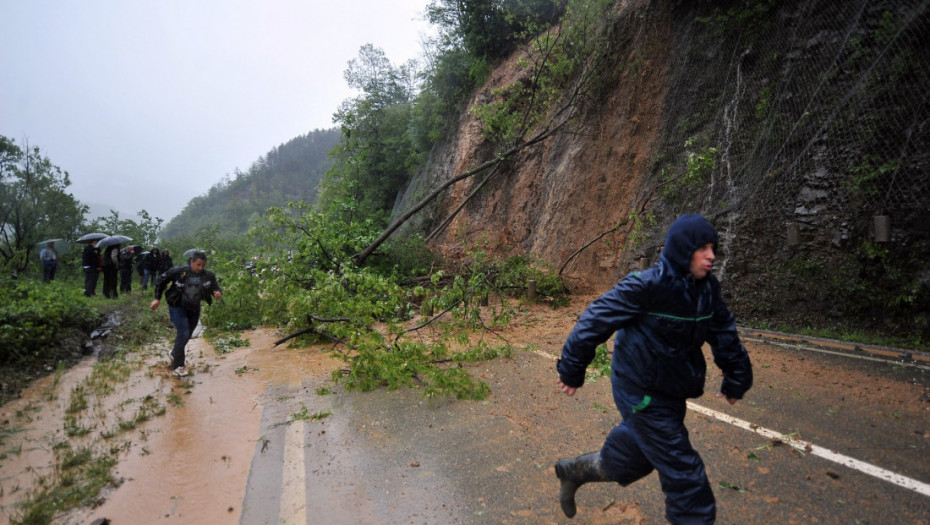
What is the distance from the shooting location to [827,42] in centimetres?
750

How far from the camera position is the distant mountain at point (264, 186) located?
305 feet

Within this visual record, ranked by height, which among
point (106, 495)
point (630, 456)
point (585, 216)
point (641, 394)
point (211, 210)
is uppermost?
point (211, 210)

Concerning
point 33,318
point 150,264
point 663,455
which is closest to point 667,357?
point 663,455

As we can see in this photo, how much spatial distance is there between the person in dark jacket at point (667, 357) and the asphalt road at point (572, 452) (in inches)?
22.7

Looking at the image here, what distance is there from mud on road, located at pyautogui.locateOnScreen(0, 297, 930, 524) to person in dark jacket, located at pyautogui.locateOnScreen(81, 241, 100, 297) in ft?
29.1

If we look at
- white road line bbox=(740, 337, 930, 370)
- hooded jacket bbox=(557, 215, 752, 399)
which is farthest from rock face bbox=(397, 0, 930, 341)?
hooded jacket bbox=(557, 215, 752, 399)

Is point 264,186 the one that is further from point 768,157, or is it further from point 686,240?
point 686,240

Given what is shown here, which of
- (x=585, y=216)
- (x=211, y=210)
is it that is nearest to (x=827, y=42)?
(x=585, y=216)

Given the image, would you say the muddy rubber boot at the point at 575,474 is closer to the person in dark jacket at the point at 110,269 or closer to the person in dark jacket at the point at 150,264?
the person in dark jacket at the point at 110,269

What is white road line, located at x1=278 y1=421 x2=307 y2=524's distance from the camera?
2.88 meters

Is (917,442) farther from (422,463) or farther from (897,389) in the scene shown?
(422,463)

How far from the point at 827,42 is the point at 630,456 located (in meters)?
8.53

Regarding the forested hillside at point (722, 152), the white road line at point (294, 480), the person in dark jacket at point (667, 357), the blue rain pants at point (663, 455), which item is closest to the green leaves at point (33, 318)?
the forested hillside at point (722, 152)

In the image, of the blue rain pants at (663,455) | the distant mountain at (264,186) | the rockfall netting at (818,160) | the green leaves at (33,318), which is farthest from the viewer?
the distant mountain at (264,186)
